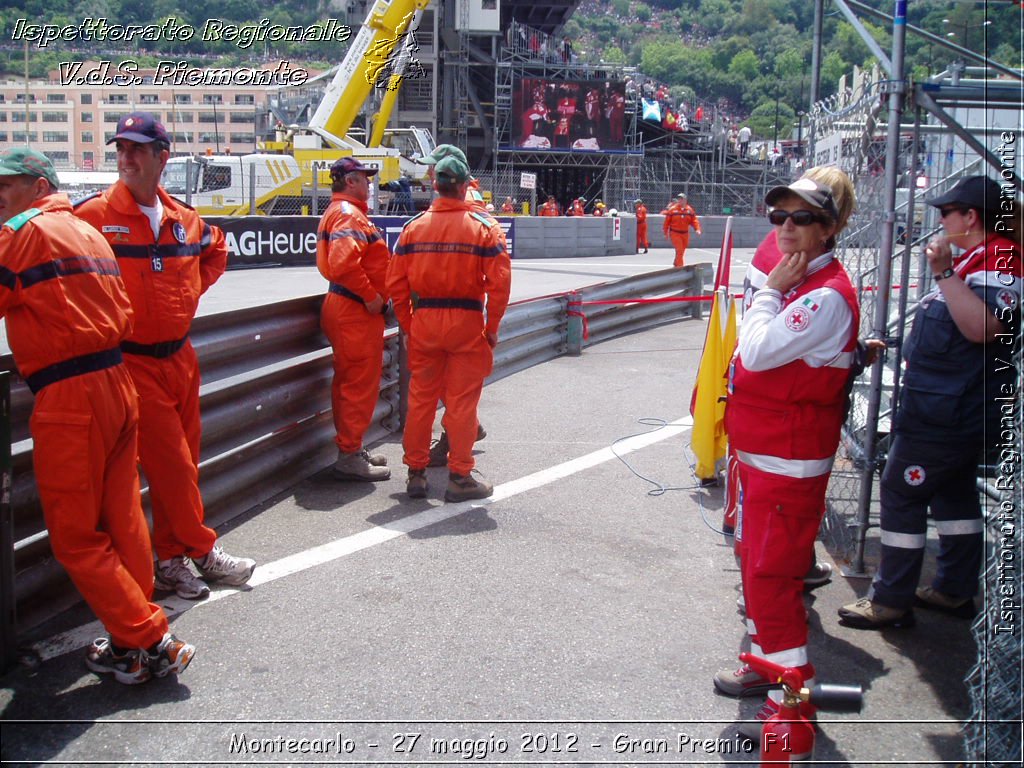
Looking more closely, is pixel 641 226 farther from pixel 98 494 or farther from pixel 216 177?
pixel 98 494

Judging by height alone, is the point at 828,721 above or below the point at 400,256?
below

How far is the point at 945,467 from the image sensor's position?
3.84 meters

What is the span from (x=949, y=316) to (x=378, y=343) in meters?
3.58

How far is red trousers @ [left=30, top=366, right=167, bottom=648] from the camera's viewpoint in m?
3.25

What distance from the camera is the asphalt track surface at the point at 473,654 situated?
10.3 ft

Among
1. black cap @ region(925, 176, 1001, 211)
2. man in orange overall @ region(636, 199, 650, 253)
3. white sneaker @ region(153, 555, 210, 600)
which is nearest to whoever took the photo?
black cap @ region(925, 176, 1001, 211)

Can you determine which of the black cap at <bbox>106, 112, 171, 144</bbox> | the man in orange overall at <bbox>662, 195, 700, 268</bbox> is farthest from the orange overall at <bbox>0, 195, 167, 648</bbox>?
the man in orange overall at <bbox>662, 195, 700, 268</bbox>

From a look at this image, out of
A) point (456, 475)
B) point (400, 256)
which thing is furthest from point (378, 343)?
point (456, 475)

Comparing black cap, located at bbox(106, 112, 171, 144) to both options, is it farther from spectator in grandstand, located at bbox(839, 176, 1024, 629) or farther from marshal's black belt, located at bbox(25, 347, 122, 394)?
spectator in grandstand, located at bbox(839, 176, 1024, 629)

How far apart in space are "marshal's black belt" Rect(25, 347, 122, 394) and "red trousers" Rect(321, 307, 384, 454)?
8.79 feet

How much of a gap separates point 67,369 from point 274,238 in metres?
18.1

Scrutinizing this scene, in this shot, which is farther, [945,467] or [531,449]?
[531,449]

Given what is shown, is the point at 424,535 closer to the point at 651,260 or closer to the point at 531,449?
the point at 531,449

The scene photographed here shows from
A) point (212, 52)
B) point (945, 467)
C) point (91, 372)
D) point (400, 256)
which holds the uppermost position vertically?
point (212, 52)
